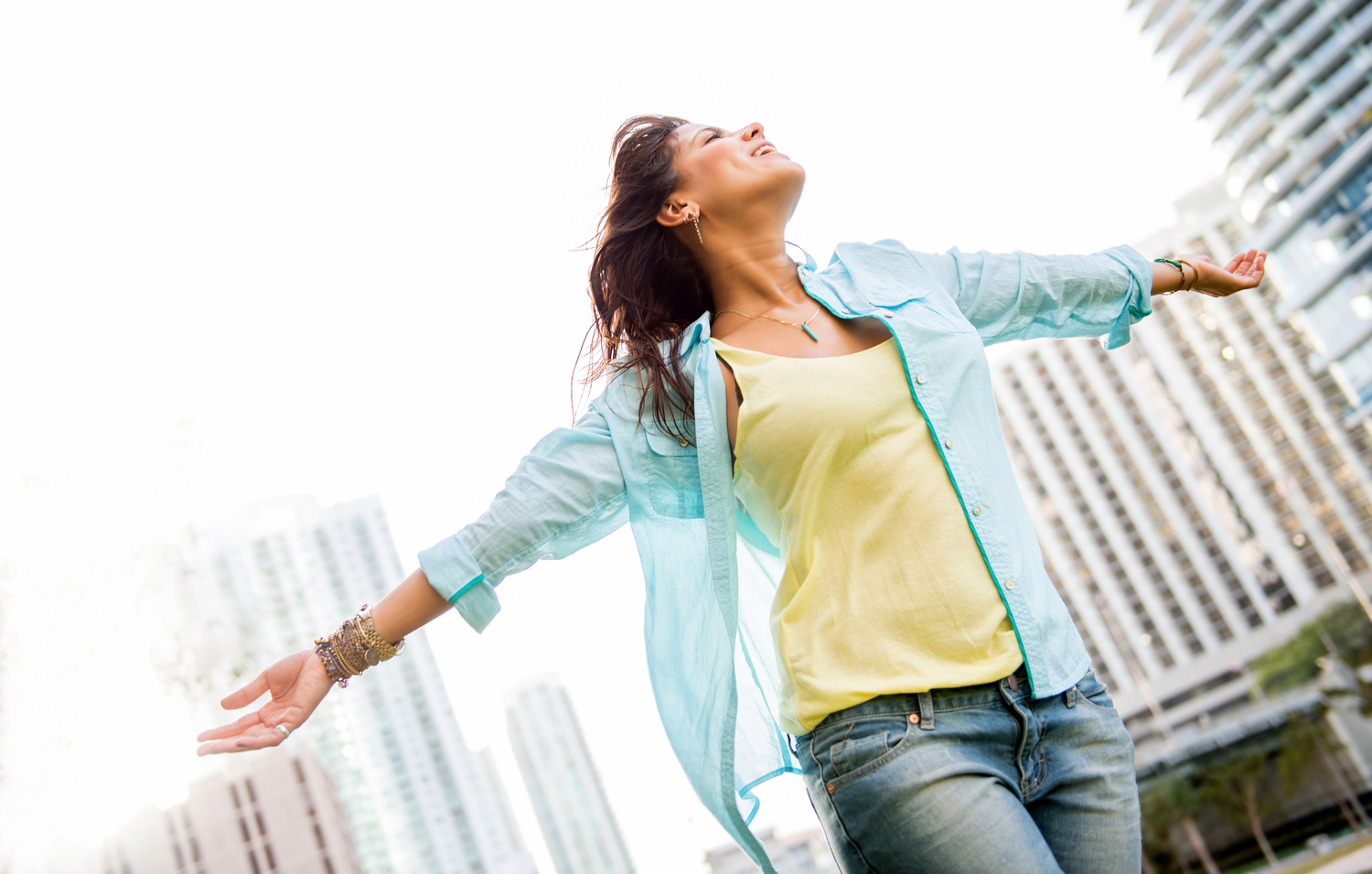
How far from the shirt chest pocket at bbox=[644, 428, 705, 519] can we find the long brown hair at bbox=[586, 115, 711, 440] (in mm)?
204

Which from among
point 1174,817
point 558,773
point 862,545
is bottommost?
point 1174,817

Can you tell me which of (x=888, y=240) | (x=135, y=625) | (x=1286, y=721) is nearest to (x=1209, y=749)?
(x=1286, y=721)

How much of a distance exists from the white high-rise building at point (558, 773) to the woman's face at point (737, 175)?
34623 millimetres

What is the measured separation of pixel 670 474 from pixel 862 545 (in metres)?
0.29

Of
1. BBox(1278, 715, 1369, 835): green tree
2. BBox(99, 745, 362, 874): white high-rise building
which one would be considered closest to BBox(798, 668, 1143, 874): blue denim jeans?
BBox(99, 745, 362, 874): white high-rise building

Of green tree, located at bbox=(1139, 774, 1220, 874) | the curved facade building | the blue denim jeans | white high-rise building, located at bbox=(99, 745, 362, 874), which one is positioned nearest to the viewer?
the blue denim jeans

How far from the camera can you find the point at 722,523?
117 centimetres

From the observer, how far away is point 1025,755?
3.28 ft

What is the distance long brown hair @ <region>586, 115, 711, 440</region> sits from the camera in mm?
1414

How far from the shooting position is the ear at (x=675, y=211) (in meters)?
1.38

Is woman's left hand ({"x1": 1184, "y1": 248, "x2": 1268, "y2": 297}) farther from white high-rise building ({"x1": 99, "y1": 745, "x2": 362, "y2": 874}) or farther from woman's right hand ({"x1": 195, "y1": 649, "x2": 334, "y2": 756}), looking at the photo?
white high-rise building ({"x1": 99, "y1": 745, "x2": 362, "y2": 874})

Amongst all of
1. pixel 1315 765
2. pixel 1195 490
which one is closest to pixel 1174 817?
pixel 1315 765

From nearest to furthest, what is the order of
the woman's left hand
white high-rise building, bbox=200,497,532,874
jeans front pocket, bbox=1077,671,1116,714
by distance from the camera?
1. jeans front pocket, bbox=1077,671,1116,714
2. the woman's left hand
3. white high-rise building, bbox=200,497,532,874

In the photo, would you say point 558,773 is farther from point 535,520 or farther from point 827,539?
point 827,539
